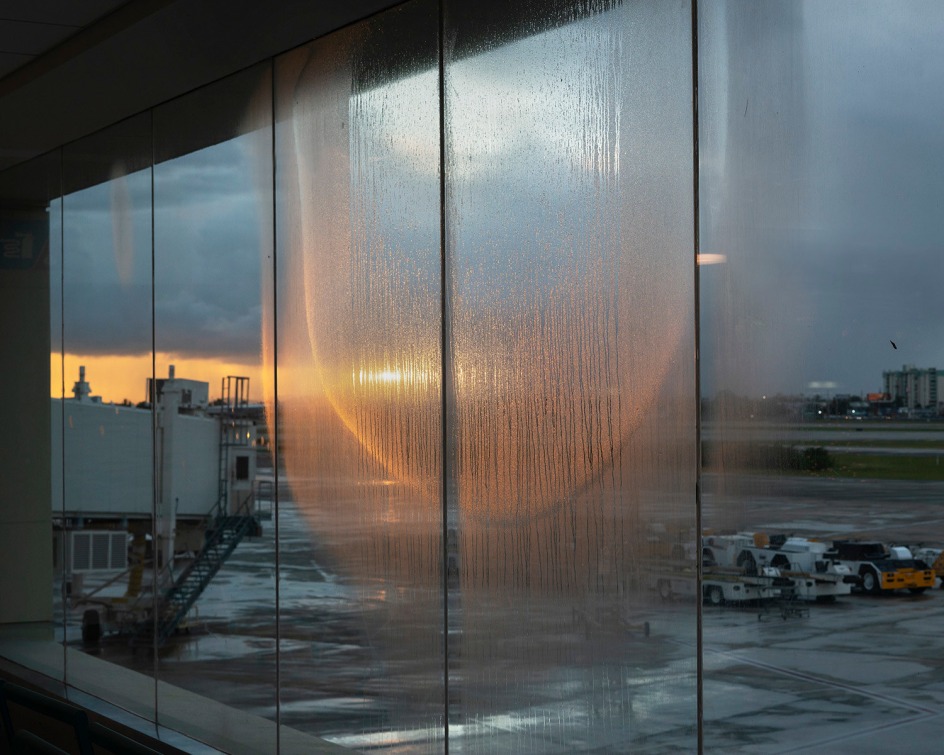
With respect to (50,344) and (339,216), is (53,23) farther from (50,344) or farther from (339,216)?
(50,344)

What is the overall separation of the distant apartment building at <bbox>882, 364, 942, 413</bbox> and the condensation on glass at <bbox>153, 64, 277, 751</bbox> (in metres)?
3.09

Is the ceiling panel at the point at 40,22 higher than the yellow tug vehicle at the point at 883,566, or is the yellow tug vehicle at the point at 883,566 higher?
the ceiling panel at the point at 40,22

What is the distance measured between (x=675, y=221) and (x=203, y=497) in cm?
331

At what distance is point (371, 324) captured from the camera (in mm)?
4547

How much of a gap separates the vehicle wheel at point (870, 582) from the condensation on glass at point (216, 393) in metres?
2.99

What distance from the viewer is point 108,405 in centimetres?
686

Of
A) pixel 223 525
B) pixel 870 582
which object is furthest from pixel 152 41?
pixel 870 582

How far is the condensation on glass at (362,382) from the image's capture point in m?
4.29

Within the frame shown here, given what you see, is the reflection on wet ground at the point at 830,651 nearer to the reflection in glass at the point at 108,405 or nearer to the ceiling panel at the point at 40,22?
the ceiling panel at the point at 40,22

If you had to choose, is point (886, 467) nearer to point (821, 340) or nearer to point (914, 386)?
point (914, 386)

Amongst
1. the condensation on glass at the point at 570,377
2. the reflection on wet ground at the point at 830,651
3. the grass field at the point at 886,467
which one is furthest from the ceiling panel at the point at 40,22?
the grass field at the point at 886,467

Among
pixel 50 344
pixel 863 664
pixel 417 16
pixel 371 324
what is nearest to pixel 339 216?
pixel 371 324

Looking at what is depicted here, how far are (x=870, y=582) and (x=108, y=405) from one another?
511 centimetres

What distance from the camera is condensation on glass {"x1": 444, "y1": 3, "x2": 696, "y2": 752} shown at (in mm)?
3381
